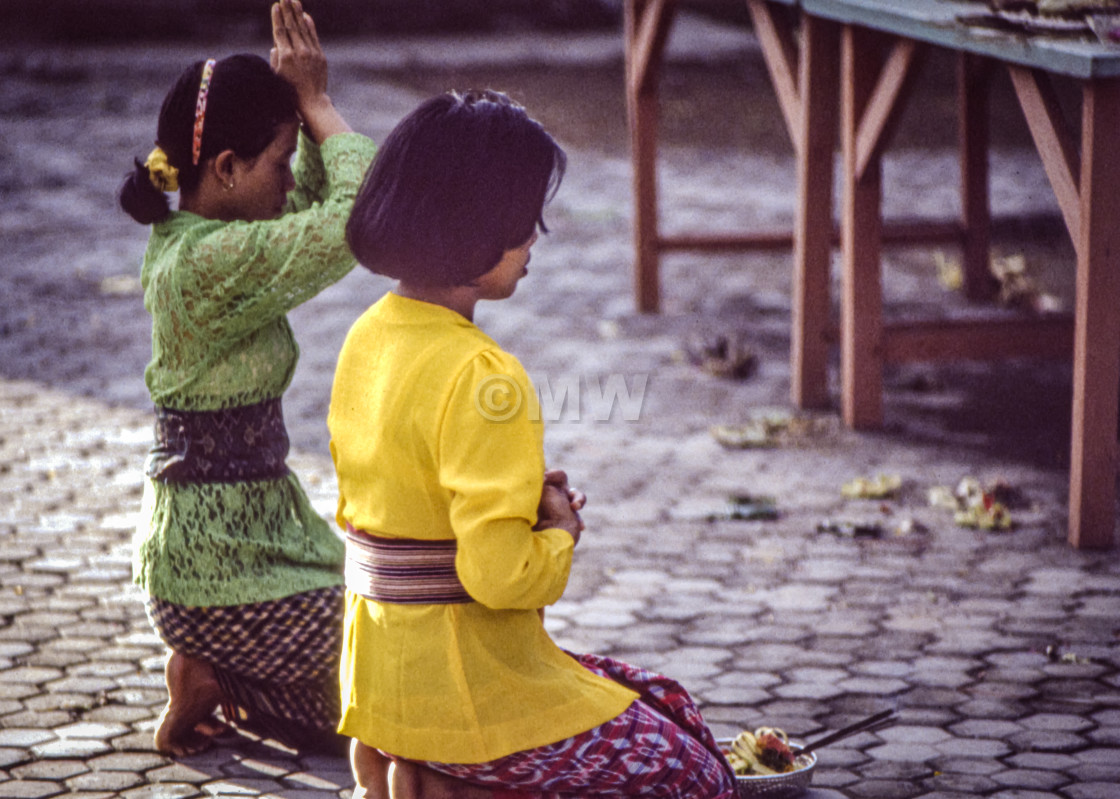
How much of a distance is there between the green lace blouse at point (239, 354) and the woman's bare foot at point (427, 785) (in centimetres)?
88

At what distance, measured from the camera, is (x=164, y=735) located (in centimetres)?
322

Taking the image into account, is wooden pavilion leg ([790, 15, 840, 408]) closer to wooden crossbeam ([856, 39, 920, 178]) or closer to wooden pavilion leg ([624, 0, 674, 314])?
wooden crossbeam ([856, 39, 920, 178])

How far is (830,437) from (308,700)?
296 cm

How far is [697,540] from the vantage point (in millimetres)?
4648

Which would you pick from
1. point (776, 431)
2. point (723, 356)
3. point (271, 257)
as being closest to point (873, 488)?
point (776, 431)

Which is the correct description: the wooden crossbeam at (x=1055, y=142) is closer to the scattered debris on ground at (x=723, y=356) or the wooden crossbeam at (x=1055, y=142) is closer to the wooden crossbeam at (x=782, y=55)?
the wooden crossbeam at (x=782, y=55)

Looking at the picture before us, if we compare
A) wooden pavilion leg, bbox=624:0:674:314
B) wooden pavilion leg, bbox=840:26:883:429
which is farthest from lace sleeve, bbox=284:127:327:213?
wooden pavilion leg, bbox=624:0:674:314

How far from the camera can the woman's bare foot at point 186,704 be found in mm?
3180

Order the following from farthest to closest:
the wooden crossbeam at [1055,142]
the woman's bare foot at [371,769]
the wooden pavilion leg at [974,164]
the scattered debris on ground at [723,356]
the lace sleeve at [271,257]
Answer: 1. the wooden pavilion leg at [974,164]
2. the scattered debris on ground at [723,356]
3. the wooden crossbeam at [1055,142]
4. the lace sleeve at [271,257]
5. the woman's bare foot at [371,769]

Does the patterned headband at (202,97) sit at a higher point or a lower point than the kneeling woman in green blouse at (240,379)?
higher

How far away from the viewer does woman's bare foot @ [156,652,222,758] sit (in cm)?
318

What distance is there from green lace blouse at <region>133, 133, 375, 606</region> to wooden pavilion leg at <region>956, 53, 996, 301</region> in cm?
498

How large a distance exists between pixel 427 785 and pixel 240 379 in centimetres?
112

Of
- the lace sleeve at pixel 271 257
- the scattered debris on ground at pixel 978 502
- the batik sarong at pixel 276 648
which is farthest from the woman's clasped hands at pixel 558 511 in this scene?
the scattered debris on ground at pixel 978 502
